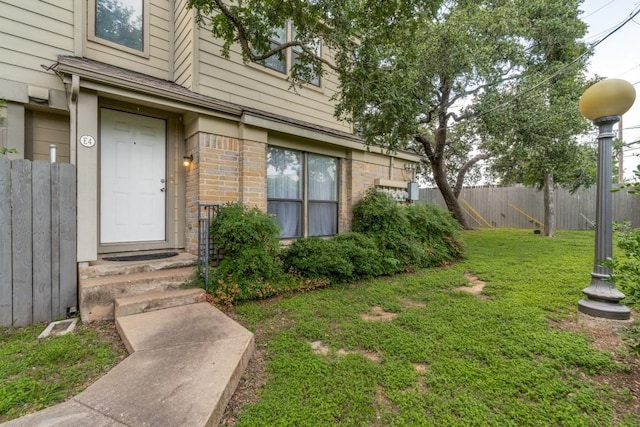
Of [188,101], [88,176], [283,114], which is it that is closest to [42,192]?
[88,176]

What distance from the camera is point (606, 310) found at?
2.99m

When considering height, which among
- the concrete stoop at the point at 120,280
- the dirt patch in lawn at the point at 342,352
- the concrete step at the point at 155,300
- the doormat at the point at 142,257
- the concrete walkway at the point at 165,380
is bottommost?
the dirt patch in lawn at the point at 342,352

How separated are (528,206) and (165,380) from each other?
1573cm

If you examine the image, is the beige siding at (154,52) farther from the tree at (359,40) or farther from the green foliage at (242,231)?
the green foliage at (242,231)

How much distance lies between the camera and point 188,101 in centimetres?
408

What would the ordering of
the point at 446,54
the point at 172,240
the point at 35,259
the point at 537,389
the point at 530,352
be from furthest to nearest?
the point at 446,54
the point at 172,240
the point at 35,259
the point at 530,352
the point at 537,389

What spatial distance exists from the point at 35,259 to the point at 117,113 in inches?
88.5

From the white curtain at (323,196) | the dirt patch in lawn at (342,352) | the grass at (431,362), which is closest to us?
the grass at (431,362)

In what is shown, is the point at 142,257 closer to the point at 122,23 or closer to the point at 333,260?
the point at 333,260

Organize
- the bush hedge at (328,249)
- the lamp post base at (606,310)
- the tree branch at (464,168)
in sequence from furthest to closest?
1. the tree branch at (464,168)
2. the bush hedge at (328,249)
3. the lamp post base at (606,310)

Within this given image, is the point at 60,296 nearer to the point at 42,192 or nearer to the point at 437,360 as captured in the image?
the point at 42,192

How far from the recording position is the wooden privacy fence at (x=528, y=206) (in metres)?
11.3

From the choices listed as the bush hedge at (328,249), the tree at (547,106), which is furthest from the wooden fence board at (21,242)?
the tree at (547,106)

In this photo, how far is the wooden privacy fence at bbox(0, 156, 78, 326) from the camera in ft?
10.1
